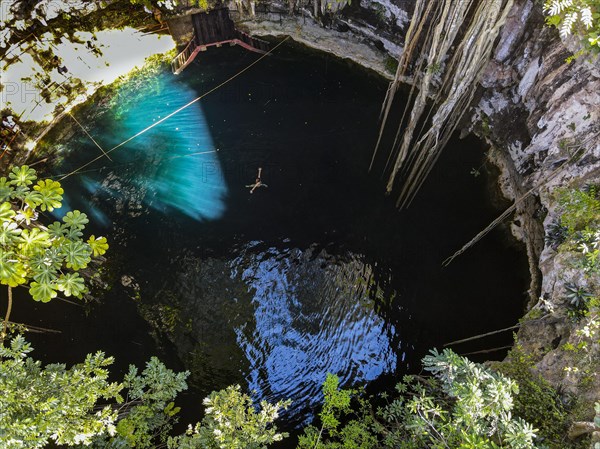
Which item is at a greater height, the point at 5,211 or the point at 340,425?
the point at 5,211

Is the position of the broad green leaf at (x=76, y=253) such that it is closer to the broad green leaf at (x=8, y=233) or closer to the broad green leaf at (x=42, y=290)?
the broad green leaf at (x=42, y=290)

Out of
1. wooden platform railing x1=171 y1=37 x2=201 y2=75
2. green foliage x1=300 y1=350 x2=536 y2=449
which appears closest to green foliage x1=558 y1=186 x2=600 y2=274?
green foliage x1=300 y1=350 x2=536 y2=449

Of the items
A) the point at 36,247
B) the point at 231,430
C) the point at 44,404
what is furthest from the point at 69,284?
the point at 231,430

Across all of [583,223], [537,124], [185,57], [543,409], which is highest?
[185,57]

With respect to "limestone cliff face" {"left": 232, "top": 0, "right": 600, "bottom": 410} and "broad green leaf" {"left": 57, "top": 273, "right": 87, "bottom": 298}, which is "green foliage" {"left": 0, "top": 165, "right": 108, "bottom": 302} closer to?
"broad green leaf" {"left": 57, "top": 273, "right": 87, "bottom": 298}

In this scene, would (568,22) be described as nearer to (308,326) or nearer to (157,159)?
(308,326)

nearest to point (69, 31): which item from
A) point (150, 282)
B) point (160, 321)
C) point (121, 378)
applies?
point (150, 282)
